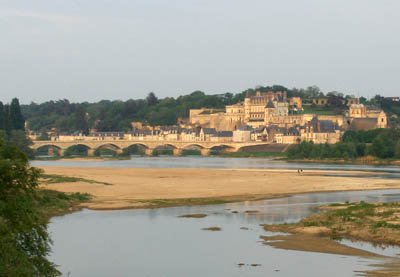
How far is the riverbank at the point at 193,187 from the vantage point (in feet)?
132

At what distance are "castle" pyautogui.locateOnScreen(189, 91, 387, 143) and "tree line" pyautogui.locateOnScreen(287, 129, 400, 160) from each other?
744 inches

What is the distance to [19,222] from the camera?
14406mm

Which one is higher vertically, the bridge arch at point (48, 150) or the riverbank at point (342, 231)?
the bridge arch at point (48, 150)

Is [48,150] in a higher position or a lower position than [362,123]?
lower

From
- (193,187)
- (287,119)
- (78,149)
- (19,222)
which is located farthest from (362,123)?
(19,222)

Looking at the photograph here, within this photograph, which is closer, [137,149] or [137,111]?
[137,149]

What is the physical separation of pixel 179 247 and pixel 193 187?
2332cm

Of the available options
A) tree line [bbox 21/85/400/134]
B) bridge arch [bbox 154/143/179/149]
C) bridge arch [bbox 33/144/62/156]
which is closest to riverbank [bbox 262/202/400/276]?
bridge arch [bbox 33/144/62/156]

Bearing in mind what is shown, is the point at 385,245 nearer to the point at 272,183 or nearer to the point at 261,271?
the point at 261,271

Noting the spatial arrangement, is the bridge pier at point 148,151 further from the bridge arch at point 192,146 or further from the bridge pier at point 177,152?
the bridge arch at point 192,146

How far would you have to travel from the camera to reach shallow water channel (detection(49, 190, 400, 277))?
22141mm

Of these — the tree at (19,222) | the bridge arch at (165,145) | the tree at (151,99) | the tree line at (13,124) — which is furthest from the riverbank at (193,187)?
the tree at (151,99)

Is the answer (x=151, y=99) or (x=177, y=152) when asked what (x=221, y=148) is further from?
(x=151, y=99)

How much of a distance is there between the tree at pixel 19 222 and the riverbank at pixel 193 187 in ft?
71.7
